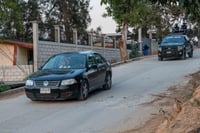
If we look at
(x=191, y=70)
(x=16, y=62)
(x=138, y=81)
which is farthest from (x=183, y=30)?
(x=138, y=81)

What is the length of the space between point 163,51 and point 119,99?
20119 millimetres

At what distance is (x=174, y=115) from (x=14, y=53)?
25.1 m

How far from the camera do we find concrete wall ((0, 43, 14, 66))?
33.0m

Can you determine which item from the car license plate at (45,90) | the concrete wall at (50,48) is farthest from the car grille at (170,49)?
the car license plate at (45,90)

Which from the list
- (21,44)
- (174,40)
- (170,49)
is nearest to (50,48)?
(21,44)

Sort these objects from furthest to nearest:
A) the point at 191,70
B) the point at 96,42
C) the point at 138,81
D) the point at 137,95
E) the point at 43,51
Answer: the point at 96,42 → the point at 43,51 → the point at 191,70 → the point at 138,81 → the point at 137,95

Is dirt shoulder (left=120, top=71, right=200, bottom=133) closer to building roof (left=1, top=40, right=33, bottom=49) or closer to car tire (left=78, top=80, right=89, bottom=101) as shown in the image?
car tire (left=78, top=80, right=89, bottom=101)

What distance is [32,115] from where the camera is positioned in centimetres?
1255

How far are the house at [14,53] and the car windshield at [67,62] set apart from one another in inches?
635

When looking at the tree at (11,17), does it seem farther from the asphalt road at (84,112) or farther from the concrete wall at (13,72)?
the asphalt road at (84,112)

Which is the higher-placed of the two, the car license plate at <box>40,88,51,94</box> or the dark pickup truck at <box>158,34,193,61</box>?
the dark pickup truck at <box>158,34,193,61</box>

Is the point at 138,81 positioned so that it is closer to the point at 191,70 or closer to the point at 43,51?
the point at 191,70

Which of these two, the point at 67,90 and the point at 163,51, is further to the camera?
the point at 163,51

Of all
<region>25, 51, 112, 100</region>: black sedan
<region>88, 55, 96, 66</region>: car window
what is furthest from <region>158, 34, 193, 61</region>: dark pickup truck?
<region>88, 55, 96, 66</region>: car window
